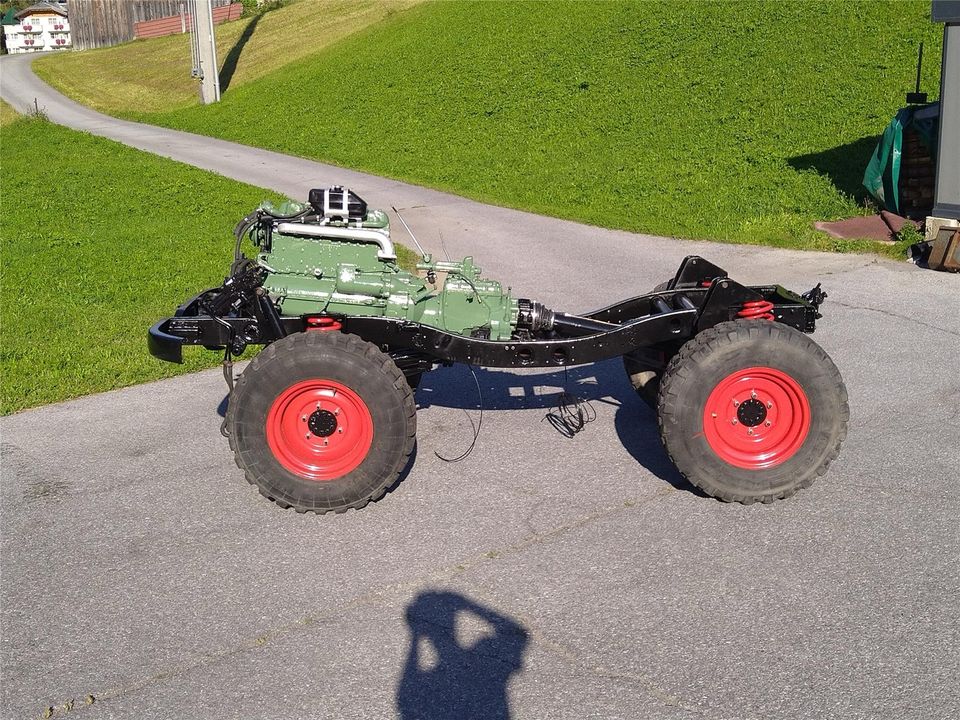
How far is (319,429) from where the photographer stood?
5504mm

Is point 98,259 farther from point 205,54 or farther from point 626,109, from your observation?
point 205,54

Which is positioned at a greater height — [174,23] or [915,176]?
[174,23]

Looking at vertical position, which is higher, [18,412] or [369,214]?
[369,214]

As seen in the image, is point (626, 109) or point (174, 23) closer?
point (626, 109)

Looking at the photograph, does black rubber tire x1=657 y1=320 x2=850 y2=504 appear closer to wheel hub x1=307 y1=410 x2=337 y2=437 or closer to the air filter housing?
wheel hub x1=307 y1=410 x2=337 y2=437

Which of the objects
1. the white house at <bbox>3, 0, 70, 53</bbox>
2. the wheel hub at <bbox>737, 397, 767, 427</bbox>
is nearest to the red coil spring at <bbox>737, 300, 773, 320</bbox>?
the wheel hub at <bbox>737, 397, 767, 427</bbox>

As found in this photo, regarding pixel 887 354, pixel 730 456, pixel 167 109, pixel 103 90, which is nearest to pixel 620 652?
pixel 730 456

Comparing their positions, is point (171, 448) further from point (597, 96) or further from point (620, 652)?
point (597, 96)

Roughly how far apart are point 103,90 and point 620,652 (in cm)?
4269

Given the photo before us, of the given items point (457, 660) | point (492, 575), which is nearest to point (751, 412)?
point (492, 575)

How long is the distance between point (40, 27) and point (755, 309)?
87.0 metres

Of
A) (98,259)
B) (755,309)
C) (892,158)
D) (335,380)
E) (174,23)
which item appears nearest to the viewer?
(335,380)

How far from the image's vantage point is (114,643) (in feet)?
14.7

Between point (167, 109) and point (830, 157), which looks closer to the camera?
point (830, 157)
